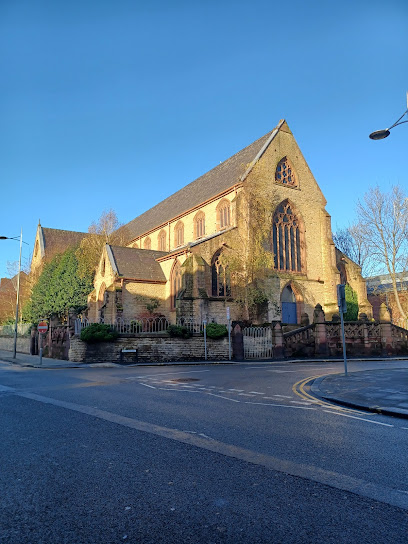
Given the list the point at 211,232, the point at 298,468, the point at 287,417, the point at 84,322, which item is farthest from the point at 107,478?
the point at 211,232

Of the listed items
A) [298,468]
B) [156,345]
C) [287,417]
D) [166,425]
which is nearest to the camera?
[298,468]

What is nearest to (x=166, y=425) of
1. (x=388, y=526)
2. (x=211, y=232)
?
(x=388, y=526)

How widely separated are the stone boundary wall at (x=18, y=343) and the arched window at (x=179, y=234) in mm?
15669

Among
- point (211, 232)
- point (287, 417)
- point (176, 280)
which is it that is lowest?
point (287, 417)

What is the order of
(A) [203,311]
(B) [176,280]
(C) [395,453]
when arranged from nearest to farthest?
(C) [395,453]
(A) [203,311]
(B) [176,280]

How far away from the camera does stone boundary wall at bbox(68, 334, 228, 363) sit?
22.3 meters

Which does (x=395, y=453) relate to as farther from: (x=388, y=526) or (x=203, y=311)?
(x=203, y=311)

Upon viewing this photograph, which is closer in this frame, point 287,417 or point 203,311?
point 287,417

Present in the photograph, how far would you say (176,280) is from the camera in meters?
32.3

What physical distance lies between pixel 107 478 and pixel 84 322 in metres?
20.6

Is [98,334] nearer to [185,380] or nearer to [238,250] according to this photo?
[185,380]

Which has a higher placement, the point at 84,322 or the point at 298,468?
the point at 84,322

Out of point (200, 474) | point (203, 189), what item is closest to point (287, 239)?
point (203, 189)

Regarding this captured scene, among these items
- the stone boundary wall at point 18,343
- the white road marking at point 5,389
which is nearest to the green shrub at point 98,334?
the white road marking at point 5,389
